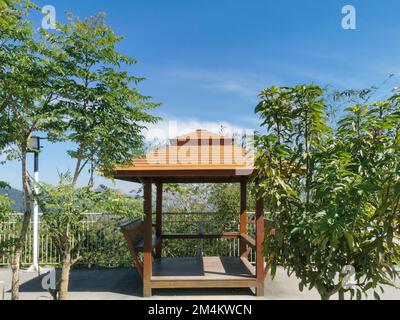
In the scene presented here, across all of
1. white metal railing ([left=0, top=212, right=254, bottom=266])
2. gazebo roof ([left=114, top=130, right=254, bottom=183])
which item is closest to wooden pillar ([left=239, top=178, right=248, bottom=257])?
white metal railing ([left=0, top=212, right=254, bottom=266])

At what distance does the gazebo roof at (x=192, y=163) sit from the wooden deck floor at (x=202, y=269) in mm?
1969

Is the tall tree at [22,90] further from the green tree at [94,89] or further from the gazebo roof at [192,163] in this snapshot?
the gazebo roof at [192,163]

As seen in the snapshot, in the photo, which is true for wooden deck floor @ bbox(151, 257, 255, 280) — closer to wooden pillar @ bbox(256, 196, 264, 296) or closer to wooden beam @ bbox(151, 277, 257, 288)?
wooden beam @ bbox(151, 277, 257, 288)

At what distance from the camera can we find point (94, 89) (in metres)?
5.02

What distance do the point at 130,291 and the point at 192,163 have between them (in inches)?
114

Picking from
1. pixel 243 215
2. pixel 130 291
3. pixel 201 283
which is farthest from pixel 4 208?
pixel 243 215

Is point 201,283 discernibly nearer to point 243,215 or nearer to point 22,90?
point 243,215

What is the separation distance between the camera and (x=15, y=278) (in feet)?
15.6

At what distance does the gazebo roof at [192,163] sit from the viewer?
6168 millimetres

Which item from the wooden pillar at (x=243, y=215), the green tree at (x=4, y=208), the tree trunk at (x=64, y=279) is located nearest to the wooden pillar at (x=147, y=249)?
the tree trunk at (x=64, y=279)

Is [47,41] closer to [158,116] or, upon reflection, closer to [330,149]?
[158,116]

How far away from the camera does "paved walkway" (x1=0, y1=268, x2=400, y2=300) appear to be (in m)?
6.43

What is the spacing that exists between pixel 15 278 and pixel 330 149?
4438 millimetres
